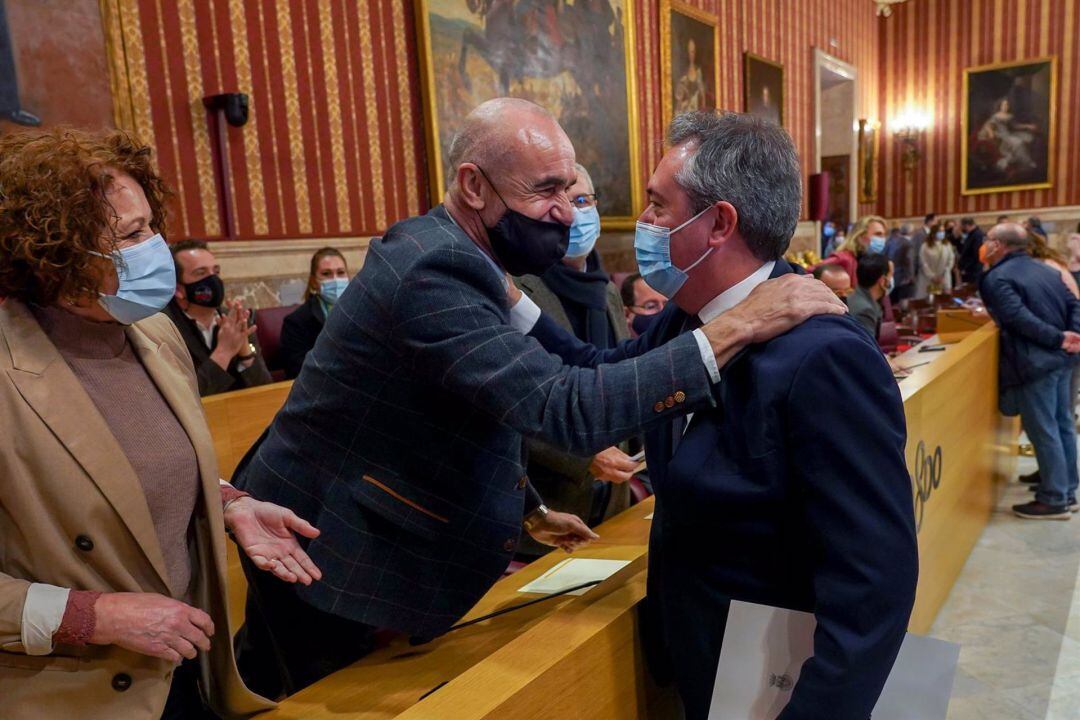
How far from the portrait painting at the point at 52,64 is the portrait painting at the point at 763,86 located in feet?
30.1

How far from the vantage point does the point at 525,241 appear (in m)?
1.60

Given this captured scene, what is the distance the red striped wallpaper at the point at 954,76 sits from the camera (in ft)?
51.6

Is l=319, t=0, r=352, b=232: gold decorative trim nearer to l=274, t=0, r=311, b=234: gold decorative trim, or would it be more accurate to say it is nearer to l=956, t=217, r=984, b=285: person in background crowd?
l=274, t=0, r=311, b=234: gold decorative trim

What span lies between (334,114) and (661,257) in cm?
532

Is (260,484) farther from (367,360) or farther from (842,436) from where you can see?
(842,436)

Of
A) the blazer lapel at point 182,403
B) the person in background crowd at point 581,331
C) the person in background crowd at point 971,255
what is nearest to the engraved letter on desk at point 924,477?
the person in background crowd at point 581,331

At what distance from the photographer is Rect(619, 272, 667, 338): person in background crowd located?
457 cm

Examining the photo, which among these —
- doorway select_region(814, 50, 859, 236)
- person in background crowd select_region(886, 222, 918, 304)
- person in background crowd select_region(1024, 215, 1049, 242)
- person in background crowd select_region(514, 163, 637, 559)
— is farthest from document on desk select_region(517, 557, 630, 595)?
doorway select_region(814, 50, 859, 236)

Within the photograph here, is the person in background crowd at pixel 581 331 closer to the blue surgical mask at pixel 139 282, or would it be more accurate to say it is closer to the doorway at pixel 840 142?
the blue surgical mask at pixel 139 282

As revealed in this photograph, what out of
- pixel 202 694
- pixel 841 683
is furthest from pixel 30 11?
pixel 841 683

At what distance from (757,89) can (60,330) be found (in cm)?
1246

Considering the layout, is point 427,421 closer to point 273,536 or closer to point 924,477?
point 273,536

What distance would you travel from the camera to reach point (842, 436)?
3.97 ft

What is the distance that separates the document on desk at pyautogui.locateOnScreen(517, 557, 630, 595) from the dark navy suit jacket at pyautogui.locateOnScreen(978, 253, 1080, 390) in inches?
155
